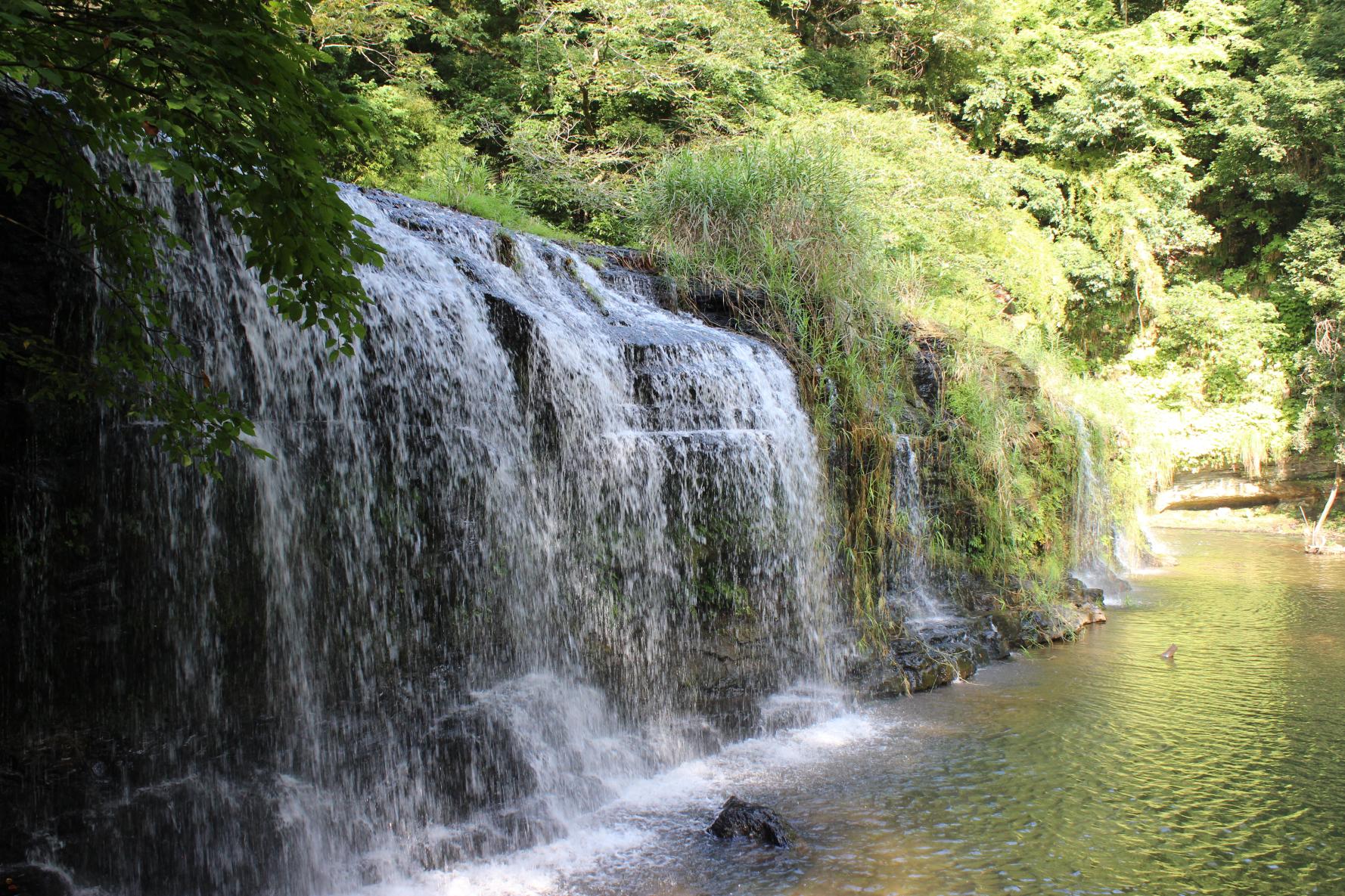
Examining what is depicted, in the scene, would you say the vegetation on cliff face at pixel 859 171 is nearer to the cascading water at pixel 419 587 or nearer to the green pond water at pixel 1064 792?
the cascading water at pixel 419 587

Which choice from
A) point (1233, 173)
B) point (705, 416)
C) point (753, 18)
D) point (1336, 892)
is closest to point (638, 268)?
point (705, 416)

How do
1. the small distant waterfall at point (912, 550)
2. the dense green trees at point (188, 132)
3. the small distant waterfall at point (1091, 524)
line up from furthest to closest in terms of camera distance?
the small distant waterfall at point (1091, 524)
the small distant waterfall at point (912, 550)
the dense green trees at point (188, 132)

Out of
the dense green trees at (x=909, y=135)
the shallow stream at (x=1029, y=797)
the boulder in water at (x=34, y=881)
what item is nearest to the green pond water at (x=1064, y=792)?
the shallow stream at (x=1029, y=797)

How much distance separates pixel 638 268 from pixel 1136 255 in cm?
1447

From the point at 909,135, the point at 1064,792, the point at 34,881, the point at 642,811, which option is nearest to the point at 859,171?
the point at 909,135

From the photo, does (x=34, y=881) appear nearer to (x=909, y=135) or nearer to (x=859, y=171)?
(x=859, y=171)

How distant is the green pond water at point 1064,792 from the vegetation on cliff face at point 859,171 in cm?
170

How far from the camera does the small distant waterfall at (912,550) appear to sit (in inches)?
288

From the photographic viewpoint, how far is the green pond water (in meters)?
3.83

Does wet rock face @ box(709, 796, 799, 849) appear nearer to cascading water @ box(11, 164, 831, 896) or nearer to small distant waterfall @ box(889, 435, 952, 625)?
cascading water @ box(11, 164, 831, 896)

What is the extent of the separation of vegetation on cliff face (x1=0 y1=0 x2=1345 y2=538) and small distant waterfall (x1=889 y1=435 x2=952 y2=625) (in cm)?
40

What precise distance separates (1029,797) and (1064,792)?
0.23 meters

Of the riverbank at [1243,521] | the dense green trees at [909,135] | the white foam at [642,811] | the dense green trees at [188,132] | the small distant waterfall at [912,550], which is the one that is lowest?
the white foam at [642,811]

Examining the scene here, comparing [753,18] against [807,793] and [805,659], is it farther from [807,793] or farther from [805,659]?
[807,793]
